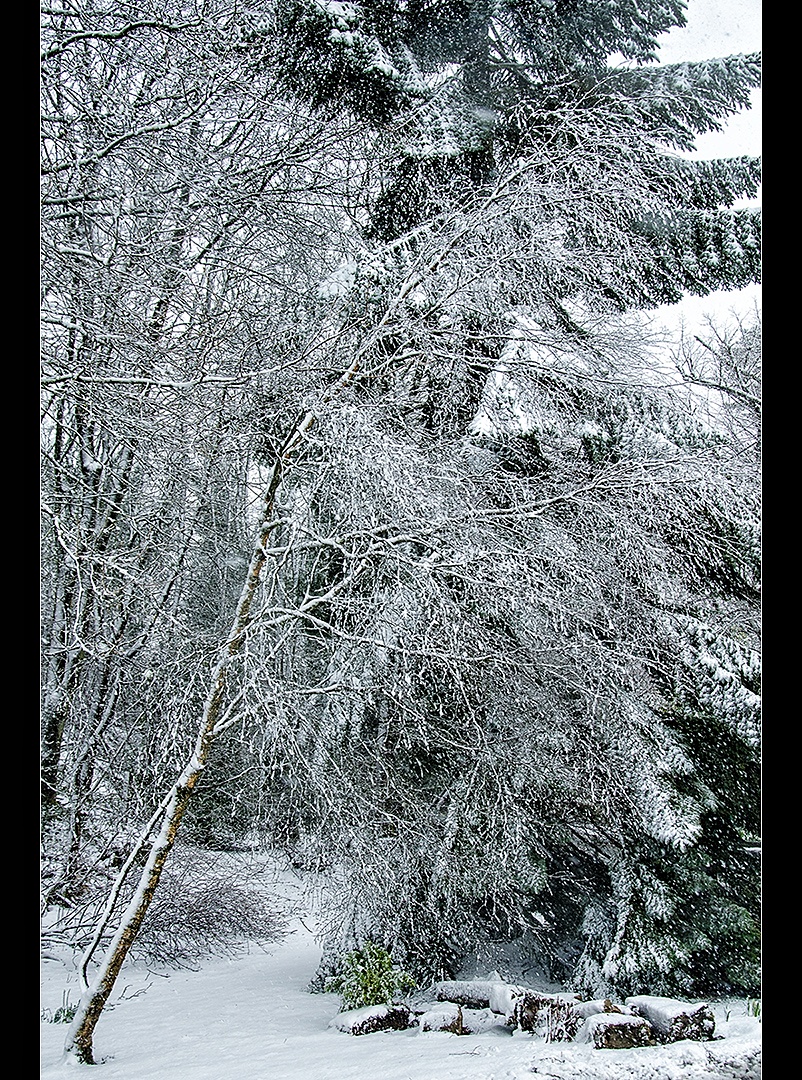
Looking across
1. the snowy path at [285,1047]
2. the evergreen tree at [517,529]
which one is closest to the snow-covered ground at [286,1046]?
the snowy path at [285,1047]

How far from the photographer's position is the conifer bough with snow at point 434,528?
6.79 feet

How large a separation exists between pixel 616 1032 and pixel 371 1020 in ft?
1.96

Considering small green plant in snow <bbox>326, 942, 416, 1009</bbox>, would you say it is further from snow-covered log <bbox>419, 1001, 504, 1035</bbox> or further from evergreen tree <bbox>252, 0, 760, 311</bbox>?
evergreen tree <bbox>252, 0, 760, 311</bbox>

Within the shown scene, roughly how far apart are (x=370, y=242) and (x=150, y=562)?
1.10 metres

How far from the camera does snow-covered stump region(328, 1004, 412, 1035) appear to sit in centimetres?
201

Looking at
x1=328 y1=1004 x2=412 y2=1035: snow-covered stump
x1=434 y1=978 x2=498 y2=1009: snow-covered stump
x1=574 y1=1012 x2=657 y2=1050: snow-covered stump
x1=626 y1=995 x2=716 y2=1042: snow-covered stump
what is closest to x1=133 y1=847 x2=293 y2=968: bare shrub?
x1=328 y1=1004 x2=412 y2=1035: snow-covered stump

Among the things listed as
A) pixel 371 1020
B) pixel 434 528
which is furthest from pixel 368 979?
pixel 434 528

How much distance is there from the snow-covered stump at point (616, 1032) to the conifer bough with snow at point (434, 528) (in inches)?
7.3

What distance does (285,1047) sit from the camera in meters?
1.82

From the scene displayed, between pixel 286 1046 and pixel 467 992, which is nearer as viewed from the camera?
pixel 286 1046

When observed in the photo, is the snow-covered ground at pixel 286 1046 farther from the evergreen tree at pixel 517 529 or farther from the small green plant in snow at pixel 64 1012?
the evergreen tree at pixel 517 529

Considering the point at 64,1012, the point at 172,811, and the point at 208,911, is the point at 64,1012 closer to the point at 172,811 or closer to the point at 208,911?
the point at 172,811

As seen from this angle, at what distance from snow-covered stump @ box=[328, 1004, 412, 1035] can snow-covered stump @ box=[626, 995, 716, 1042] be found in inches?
23.1
